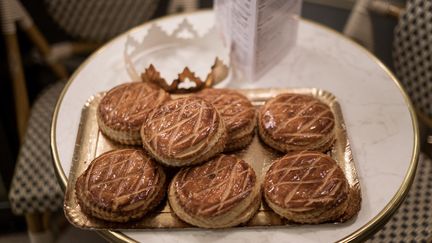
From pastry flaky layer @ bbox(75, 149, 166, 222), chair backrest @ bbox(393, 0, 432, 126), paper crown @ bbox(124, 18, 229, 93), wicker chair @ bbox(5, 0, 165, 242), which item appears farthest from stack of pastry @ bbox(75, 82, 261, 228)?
chair backrest @ bbox(393, 0, 432, 126)

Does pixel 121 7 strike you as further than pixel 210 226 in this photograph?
Yes

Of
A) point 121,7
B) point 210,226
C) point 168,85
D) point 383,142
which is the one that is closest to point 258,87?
point 168,85

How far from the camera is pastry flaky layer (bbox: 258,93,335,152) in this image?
3.59ft

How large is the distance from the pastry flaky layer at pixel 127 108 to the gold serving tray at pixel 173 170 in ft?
0.12

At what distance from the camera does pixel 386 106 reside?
127cm

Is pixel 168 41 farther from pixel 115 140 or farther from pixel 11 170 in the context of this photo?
pixel 11 170

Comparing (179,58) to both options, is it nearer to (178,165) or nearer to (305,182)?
(178,165)

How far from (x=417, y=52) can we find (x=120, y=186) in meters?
1.01

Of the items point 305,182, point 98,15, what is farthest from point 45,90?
point 305,182

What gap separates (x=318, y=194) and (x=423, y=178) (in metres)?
0.60

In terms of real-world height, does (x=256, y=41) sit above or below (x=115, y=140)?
above

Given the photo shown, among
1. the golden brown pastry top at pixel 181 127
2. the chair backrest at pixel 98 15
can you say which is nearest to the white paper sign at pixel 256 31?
the golden brown pastry top at pixel 181 127

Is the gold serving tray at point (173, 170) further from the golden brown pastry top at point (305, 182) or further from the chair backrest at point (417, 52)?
the chair backrest at point (417, 52)

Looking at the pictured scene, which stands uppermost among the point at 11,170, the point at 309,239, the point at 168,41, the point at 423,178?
the point at 168,41
